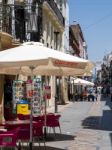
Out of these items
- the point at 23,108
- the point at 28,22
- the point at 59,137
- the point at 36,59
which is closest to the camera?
the point at 36,59

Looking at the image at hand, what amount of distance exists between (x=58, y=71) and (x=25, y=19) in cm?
1348

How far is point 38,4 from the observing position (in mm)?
33500

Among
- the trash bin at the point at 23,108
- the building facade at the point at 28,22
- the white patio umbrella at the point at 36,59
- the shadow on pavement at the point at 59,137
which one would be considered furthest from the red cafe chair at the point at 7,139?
the trash bin at the point at 23,108

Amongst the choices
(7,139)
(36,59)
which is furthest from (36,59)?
(7,139)

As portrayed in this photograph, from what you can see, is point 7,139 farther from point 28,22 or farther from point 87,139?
point 28,22

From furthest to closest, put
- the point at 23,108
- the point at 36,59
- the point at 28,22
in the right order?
the point at 28,22, the point at 23,108, the point at 36,59

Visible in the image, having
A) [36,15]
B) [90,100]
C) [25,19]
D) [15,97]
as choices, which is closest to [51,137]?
[15,97]

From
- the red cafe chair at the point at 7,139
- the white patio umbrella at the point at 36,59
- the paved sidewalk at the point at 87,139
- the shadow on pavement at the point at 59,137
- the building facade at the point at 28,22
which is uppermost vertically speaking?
the building facade at the point at 28,22

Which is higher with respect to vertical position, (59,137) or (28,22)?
(28,22)

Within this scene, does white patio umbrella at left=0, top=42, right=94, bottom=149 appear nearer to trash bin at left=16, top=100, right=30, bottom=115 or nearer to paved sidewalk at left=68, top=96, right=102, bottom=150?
paved sidewalk at left=68, top=96, right=102, bottom=150

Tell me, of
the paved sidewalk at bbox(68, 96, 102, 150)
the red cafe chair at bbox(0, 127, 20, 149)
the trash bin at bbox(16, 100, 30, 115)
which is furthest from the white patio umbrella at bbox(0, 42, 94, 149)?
the trash bin at bbox(16, 100, 30, 115)

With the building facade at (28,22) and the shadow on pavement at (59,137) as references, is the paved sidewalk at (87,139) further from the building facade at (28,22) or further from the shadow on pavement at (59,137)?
Answer: the building facade at (28,22)

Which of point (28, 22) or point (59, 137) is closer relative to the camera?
point (59, 137)

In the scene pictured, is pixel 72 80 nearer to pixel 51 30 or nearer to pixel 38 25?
pixel 51 30
